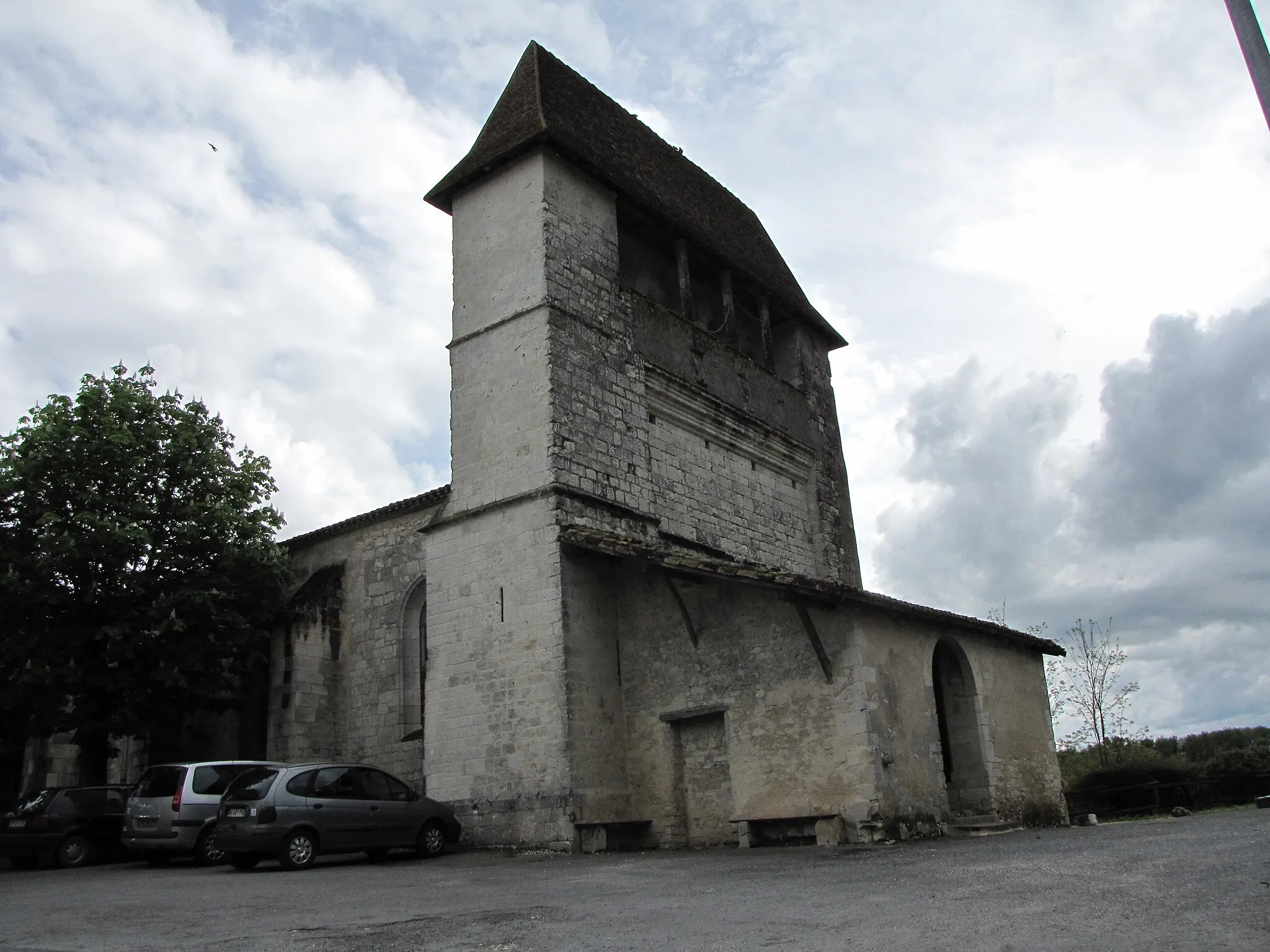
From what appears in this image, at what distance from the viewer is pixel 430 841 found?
1369 centimetres

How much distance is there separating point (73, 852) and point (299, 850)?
5.53m

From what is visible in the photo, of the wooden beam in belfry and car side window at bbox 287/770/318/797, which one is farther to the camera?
car side window at bbox 287/770/318/797

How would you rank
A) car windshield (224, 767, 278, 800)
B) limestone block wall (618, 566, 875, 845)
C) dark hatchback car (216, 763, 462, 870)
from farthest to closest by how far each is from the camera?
limestone block wall (618, 566, 875, 845) → car windshield (224, 767, 278, 800) → dark hatchback car (216, 763, 462, 870)

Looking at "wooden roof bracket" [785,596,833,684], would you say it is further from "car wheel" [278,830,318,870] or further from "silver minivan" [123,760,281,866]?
"silver minivan" [123,760,281,866]

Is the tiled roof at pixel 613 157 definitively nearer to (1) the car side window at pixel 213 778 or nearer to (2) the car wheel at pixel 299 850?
(1) the car side window at pixel 213 778

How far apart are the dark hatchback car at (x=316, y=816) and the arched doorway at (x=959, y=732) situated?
25.3ft

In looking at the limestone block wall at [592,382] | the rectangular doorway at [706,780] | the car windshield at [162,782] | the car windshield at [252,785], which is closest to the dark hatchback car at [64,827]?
the car windshield at [162,782]

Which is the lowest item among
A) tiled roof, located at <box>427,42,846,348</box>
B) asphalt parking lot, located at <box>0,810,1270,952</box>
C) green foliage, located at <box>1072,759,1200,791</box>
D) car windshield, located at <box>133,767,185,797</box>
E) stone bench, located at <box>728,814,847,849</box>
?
asphalt parking lot, located at <box>0,810,1270,952</box>

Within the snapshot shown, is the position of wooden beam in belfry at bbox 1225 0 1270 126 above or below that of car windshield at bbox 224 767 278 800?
above

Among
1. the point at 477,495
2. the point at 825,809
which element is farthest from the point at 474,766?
the point at 825,809

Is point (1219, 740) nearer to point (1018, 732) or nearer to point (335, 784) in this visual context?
point (1018, 732)

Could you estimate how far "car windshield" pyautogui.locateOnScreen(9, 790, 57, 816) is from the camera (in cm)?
1536

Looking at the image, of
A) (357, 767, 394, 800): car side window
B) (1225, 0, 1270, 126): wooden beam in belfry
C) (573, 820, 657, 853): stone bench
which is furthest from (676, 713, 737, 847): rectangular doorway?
(1225, 0, 1270, 126): wooden beam in belfry

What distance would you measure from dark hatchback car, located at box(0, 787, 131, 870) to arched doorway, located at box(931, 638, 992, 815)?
1237 cm
